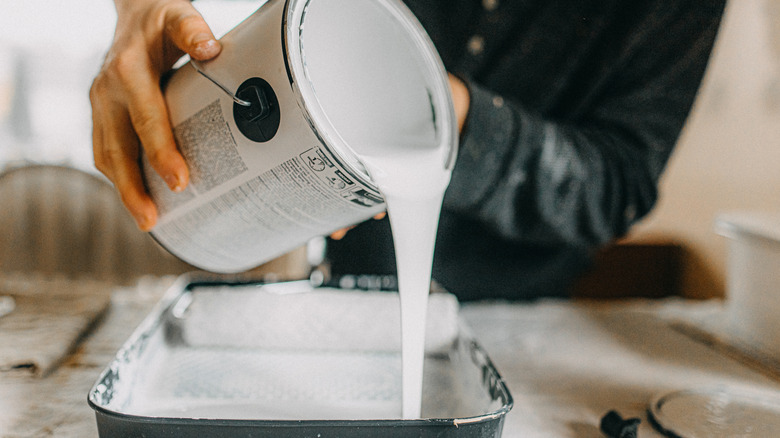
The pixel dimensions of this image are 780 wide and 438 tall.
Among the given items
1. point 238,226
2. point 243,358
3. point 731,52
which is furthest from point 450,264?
point 731,52

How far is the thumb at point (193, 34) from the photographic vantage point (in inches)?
15.5

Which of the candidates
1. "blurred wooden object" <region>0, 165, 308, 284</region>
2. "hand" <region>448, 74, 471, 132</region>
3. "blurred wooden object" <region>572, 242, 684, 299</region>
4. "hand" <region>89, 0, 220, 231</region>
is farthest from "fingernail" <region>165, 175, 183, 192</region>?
"blurred wooden object" <region>0, 165, 308, 284</region>

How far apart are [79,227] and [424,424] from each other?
81.1 inches

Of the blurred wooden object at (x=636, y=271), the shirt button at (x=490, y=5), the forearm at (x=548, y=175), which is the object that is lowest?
the blurred wooden object at (x=636, y=271)

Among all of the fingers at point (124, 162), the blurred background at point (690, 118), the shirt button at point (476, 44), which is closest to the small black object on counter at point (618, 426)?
the fingers at point (124, 162)

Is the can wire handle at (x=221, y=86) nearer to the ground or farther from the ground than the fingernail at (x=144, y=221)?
farther from the ground

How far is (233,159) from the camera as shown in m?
0.39

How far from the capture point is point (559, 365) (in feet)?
1.98

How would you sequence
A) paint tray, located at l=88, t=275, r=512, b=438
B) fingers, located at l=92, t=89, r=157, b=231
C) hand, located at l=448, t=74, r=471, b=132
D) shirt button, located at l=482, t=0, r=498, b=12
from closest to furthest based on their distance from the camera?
paint tray, located at l=88, t=275, r=512, b=438, fingers, located at l=92, t=89, r=157, b=231, hand, located at l=448, t=74, r=471, b=132, shirt button, located at l=482, t=0, r=498, b=12

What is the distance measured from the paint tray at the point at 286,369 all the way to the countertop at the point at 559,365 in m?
0.06

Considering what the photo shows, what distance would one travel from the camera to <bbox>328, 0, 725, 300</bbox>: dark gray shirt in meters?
0.66

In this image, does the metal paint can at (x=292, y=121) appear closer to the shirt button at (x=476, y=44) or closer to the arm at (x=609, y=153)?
the arm at (x=609, y=153)

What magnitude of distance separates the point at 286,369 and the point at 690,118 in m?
1.55

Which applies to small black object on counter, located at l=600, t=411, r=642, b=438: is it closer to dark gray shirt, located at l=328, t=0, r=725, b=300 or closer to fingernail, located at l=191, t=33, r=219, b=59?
dark gray shirt, located at l=328, t=0, r=725, b=300
